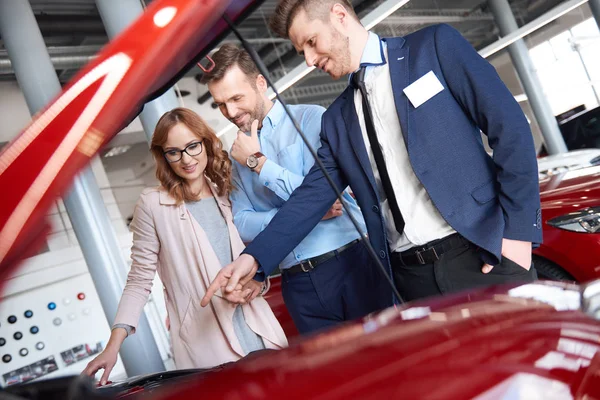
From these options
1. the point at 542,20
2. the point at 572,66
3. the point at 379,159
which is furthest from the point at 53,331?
the point at 572,66

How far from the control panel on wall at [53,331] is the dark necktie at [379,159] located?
18.3 feet

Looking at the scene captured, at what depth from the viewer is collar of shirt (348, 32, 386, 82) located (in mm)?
1646

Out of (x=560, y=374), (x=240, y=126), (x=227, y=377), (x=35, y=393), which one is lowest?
(x=560, y=374)

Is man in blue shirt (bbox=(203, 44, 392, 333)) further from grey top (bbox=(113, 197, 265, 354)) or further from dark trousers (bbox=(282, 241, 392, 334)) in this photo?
grey top (bbox=(113, 197, 265, 354))

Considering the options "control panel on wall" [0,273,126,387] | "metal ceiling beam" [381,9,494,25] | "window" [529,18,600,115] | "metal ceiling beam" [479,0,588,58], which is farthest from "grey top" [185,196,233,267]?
"window" [529,18,600,115]

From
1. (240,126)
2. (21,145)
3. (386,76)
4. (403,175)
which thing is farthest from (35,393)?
(240,126)

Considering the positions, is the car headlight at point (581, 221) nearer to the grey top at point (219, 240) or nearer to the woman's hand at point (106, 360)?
the grey top at point (219, 240)

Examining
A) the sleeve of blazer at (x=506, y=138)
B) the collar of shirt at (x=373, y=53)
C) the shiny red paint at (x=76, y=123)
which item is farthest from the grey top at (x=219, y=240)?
the shiny red paint at (x=76, y=123)

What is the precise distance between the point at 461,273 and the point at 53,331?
643 cm

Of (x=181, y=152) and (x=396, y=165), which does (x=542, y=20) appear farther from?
(x=181, y=152)

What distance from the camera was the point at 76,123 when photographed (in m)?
0.68

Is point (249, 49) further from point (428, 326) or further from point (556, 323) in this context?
point (556, 323)

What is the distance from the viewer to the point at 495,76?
4.87 ft

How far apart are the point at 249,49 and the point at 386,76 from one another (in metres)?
0.65
